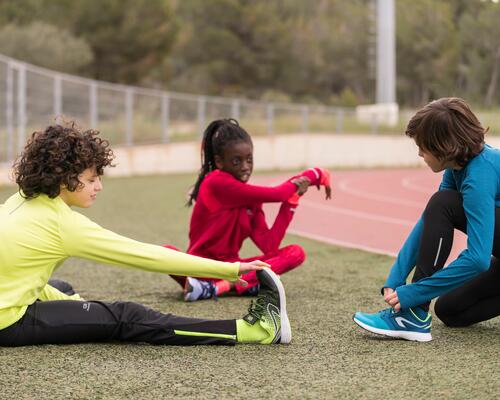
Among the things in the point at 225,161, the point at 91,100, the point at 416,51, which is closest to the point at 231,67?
the point at 416,51

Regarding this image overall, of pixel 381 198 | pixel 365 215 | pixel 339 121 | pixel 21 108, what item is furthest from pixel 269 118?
pixel 365 215

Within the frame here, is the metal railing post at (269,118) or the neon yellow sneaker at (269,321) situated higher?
the neon yellow sneaker at (269,321)

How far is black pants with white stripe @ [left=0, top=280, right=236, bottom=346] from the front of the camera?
417cm

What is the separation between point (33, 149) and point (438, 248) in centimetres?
190

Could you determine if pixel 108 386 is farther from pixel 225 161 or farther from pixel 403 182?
pixel 403 182

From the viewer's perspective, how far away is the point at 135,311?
4.27m

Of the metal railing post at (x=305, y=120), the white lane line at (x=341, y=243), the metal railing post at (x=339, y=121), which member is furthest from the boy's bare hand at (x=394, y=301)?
the metal railing post at (x=339, y=121)

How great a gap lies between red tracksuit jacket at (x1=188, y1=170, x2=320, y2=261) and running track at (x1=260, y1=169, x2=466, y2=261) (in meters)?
2.01

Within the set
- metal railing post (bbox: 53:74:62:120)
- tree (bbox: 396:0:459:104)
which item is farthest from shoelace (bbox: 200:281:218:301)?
tree (bbox: 396:0:459:104)

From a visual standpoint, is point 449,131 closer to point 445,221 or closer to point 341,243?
point 445,221

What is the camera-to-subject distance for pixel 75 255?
13.2ft

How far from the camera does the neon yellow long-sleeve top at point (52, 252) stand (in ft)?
13.0

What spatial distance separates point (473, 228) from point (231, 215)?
7.09 ft

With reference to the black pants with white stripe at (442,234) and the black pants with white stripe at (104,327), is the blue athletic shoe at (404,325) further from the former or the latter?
the black pants with white stripe at (104,327)
